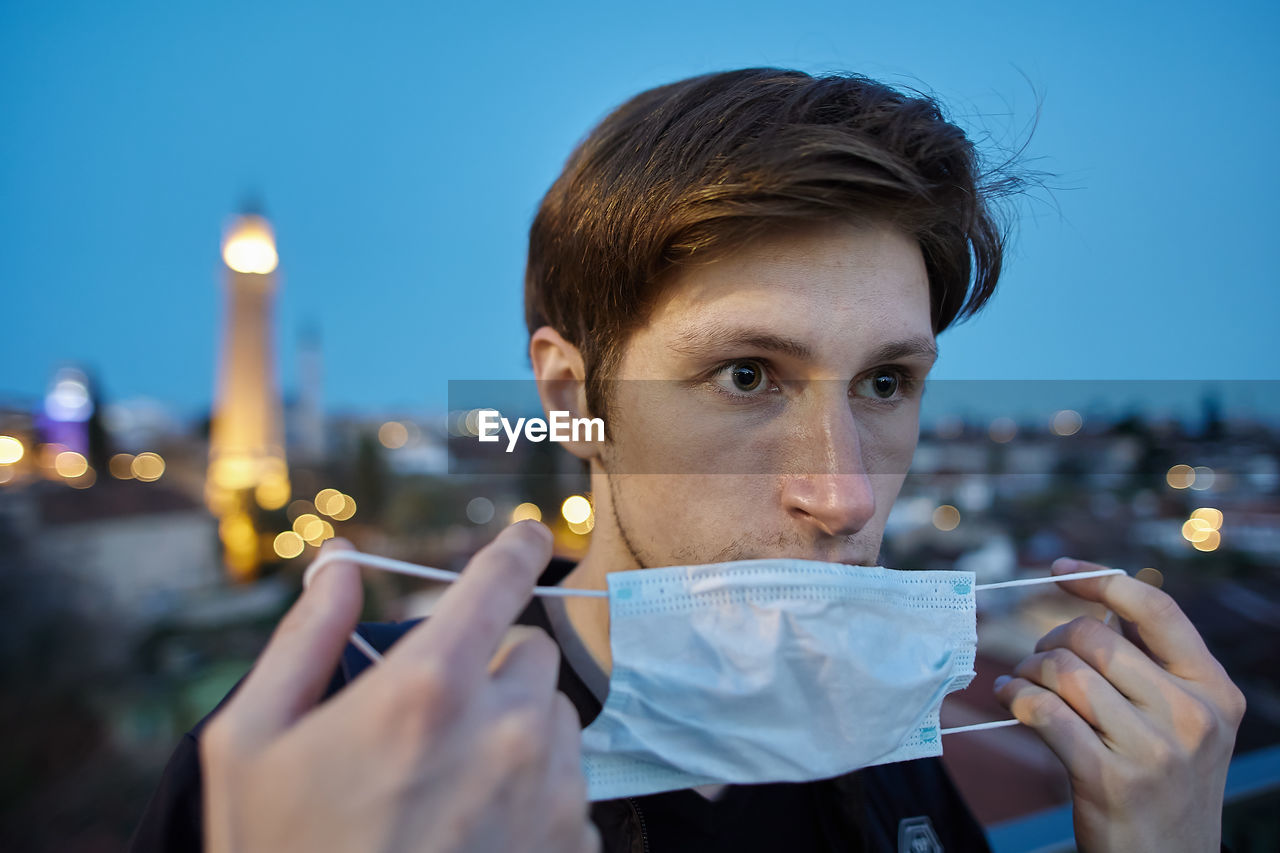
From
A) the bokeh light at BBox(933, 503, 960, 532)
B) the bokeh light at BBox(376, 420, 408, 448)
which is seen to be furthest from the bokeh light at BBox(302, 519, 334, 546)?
the bokeh light at BBox(933, 503, 960, 532)

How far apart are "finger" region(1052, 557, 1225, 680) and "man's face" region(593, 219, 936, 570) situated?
504mm

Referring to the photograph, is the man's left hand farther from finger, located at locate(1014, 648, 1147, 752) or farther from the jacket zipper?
the jacket zipper

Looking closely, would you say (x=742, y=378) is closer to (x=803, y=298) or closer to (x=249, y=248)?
(x=803, y=298)

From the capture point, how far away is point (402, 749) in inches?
24.9

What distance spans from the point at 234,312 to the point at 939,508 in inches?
1375

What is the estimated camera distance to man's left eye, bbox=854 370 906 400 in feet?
5.03

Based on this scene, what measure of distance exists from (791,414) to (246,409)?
35529 mm

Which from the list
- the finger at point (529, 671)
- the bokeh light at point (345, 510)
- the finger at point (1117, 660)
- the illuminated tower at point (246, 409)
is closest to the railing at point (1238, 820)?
the finger at point (1117, 660)

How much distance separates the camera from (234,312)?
33.2m

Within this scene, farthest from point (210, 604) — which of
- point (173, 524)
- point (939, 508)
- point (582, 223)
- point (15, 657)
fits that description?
point (939, 508)

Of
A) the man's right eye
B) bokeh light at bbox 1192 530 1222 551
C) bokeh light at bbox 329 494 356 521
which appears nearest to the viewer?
the man's right eye

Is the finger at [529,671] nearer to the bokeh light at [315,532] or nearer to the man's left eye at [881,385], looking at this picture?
the man's left eye at [881,385]

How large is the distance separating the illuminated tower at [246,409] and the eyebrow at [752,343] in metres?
28.7

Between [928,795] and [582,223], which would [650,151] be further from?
[928,795]
